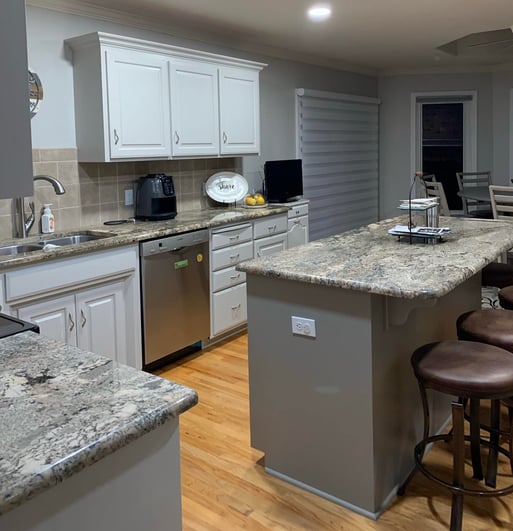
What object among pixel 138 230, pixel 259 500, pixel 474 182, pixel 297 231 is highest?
pixel 474 182

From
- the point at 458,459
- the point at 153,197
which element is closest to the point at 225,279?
the point at 153,197

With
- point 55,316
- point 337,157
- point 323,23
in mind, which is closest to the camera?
point 55,316

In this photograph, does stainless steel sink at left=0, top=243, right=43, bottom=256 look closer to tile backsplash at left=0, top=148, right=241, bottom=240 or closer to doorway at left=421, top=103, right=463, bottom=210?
tile backsplash at left=0, top=148, right=241, bottom=240

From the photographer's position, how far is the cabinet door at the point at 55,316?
3036 millimetres

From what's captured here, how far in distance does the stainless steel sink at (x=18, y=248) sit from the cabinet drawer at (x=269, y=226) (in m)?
1.75

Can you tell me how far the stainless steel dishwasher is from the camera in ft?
11.9

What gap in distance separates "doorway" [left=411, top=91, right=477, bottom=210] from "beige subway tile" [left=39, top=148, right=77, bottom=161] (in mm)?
5239

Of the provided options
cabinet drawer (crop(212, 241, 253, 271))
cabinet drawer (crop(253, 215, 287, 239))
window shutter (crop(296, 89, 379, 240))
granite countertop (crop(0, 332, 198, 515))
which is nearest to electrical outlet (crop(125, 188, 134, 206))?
cabinet drawer (crop(212, 241, 253, 271))

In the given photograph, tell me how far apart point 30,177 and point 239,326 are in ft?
11.9

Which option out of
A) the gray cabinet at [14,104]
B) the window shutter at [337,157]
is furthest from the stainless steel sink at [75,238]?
the window shutter at [337,157]

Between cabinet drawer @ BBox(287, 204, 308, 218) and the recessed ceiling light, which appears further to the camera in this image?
cabinet drawer @ BBox(287, 204, 308, 218)

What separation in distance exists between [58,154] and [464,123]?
5.90 m

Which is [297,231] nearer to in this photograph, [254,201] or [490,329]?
[254,201]

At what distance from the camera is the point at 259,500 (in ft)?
7.91
